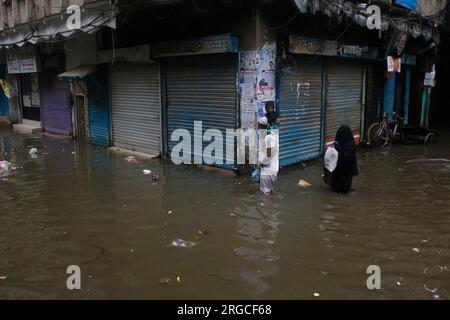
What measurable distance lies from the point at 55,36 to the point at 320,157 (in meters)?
7.86

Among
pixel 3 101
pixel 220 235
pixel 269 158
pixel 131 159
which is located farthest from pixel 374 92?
pixel 3 101

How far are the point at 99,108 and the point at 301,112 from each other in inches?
269

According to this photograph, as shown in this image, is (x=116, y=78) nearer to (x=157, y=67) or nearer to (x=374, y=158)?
(x=157, y=67)

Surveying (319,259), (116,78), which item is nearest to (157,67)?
(116,78)

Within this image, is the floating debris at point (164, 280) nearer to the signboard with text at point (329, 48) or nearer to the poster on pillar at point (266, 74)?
the poster on pillar at point (266, 74)

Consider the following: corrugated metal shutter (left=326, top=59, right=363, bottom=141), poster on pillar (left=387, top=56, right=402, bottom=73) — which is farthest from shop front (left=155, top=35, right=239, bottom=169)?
poster on pillar (left=387, top=56, right=402, bottom=73)

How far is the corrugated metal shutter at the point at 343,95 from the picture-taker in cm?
1150

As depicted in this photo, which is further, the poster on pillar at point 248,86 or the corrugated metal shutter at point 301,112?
the corrugated metal shutter at point 301,112

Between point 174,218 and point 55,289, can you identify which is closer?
point 55,289

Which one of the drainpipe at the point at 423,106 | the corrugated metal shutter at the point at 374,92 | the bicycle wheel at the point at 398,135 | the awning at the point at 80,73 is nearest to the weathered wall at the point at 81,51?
the awning at the point at 80,73

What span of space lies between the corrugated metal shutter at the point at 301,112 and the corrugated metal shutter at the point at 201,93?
119cm

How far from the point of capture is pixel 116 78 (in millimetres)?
12945

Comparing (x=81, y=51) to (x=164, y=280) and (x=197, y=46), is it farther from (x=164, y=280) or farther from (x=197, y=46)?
(x=164, y=280)

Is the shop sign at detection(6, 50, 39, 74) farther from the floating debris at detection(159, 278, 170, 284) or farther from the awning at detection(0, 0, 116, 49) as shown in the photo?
the floating debris at detection(159, 278, 170, 284)
